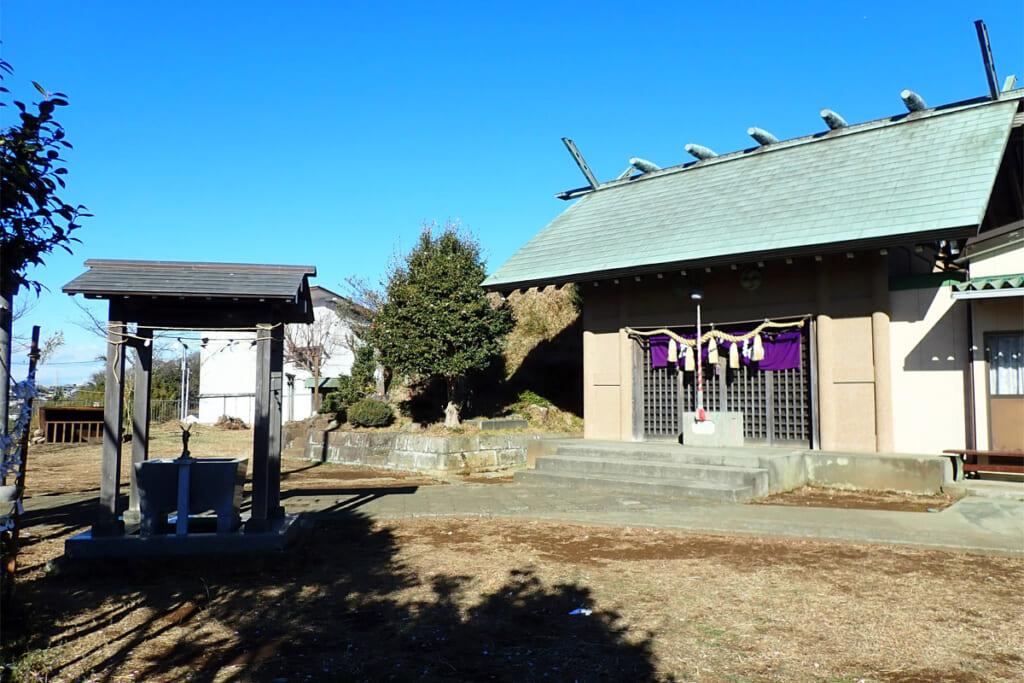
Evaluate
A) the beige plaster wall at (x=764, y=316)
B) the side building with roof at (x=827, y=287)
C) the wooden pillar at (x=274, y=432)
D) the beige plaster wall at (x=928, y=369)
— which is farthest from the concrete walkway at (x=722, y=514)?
the beige plaster wall at (x=764, y=316)

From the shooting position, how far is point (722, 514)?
8.80m

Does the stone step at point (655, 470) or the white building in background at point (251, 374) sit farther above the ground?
the white building in background at point (251, 374)

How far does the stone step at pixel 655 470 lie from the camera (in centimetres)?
1038

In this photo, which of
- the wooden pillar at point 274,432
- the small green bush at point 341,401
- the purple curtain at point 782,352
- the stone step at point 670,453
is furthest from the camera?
the small green bush at point 341,401

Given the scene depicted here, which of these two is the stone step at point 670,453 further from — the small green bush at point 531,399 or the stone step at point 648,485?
the small green bush at point 531,399

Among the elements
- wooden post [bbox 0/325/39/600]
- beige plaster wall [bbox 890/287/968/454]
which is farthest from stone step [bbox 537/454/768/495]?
wooden post [bbox 0/325/39/600]

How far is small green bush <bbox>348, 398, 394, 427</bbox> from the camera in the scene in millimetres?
18000

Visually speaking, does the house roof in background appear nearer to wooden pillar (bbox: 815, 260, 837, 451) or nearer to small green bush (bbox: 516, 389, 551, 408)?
wooden pillar (bbox: 815, 260, 837, 451)

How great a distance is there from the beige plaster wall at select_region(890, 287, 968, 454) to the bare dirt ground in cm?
528

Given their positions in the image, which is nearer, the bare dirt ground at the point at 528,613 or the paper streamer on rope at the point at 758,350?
the bare dirt ground at the point at 528,613

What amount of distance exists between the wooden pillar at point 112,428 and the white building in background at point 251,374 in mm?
24064

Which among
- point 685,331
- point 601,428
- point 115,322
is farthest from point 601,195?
point 115,322

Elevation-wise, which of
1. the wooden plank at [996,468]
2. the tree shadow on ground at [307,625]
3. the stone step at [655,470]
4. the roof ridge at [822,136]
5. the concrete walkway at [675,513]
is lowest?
the tree shadow on ground at [307,625]

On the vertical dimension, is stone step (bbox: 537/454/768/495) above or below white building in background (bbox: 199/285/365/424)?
below
